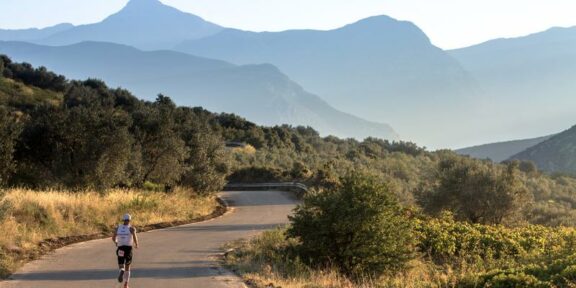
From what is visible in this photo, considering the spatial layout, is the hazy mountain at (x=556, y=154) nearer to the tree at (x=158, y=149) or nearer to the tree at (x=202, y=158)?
the tree at (x=202, y=158)

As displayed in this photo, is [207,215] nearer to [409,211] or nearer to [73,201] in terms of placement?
[73,201]

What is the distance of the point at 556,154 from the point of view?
89.0 meters

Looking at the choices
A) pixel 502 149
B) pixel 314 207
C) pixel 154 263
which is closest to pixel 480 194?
pixel 314 207

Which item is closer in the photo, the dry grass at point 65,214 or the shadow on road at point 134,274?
the shadow on road at point 134,274

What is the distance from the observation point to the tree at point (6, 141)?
1978cm

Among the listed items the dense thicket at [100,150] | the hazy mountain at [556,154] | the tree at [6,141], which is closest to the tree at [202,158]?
the dense thicket at [100,150]

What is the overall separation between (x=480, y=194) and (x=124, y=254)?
17.7 meters

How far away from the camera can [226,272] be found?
12.3 metres

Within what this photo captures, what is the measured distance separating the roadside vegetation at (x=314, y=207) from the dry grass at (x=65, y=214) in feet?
0.19

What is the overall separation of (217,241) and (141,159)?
28.7 ft

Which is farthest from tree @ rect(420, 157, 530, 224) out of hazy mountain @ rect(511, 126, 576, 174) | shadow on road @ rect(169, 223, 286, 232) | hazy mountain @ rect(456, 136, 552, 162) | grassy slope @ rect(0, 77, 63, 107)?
hazy mountain @ rect(456, 136, 552, 162)

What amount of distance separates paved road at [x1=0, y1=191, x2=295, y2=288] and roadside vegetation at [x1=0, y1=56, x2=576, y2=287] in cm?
93

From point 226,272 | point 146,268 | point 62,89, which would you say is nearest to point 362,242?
point 226,272

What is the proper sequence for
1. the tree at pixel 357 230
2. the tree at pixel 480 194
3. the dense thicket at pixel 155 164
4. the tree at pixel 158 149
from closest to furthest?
the tree at pixel 357 230 < the dense thicket at pixel 155 164 < the tree at pixel 480 194 < the tree at pixel 158 149
